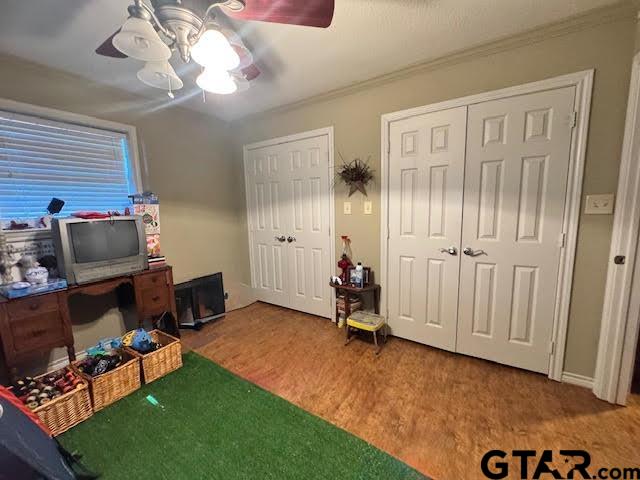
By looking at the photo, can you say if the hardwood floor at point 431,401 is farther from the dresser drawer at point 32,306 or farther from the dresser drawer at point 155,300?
the dresser drawer at point 32,306

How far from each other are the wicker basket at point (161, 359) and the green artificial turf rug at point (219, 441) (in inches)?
5.1

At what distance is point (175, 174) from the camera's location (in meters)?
2.85

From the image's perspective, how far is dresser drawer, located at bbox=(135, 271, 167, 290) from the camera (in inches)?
87.1

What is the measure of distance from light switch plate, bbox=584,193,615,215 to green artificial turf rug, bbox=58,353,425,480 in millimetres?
1846

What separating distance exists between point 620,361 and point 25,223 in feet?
13.4

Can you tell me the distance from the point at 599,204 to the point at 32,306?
11.9 ft

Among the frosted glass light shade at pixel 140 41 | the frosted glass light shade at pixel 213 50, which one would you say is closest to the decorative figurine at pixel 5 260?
the frosted glass light shade at pixel 140 41

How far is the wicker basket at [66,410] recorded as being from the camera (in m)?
1.49

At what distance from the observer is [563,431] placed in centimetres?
149

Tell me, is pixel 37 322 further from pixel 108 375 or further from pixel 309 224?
pixel 309 224

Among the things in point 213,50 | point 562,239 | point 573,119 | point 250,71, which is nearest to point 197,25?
point 213,50

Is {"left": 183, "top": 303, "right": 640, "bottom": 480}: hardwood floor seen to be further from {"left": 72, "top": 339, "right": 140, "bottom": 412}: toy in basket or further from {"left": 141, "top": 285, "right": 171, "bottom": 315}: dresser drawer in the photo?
{"left": 72, "top": 339, "right": 140, "bottom": 412}: toy in basket
